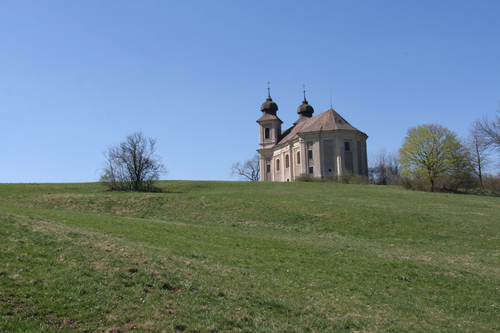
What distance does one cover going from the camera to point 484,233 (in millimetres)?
19969

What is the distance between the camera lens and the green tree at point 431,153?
49.8 metres

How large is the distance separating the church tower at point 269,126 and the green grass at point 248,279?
6072 centimetres

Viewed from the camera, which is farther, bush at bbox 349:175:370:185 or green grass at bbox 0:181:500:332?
bush at bbox 349:175:370:185

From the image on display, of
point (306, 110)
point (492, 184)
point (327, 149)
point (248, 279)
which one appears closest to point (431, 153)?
point (492, 184)

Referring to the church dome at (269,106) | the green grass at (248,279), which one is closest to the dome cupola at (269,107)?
the church dome at (269,106)

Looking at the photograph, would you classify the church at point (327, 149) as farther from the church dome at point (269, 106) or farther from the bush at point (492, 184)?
the bush at point (492, 184)

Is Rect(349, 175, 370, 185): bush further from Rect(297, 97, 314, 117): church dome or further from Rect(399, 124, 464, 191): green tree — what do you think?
Rect(297, 97, 314, 117): church dome

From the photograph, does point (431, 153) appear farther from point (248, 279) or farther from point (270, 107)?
point (248, 279)

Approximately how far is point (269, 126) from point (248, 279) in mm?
72761

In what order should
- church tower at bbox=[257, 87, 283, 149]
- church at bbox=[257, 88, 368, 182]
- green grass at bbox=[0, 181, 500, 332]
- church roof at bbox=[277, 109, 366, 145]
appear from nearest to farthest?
1. green grass at bbox=[0, 181, 500, 332]
2. church at bbox=[257, 88, 368, 182]
3. church roof at bbox=[277, 109, 366, 145]
4. church tower at bbox=[257, 87, 283, 149]

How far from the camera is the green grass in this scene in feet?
22.5

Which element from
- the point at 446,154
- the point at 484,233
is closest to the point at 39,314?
the point at 484,233

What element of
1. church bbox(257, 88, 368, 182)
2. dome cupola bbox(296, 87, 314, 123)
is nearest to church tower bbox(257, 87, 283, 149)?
dome cupola bbox(296, 87, 314, 123)

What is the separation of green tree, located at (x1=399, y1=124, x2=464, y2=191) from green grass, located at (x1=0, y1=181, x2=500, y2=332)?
100 ft
